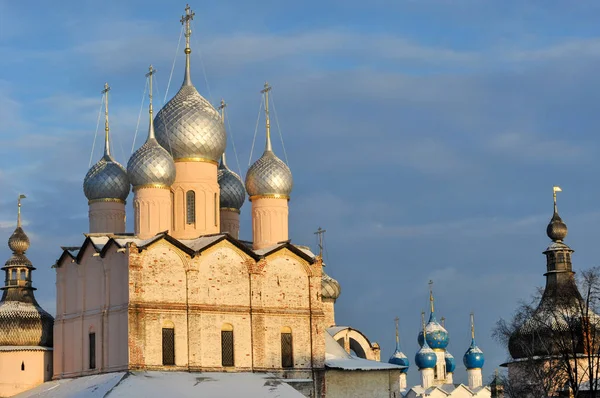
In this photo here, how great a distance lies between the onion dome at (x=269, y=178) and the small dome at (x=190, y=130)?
1.51 meters

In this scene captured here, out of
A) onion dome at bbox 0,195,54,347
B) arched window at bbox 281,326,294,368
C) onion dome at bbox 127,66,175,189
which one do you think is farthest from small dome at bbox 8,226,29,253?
arched window at bbox 281,326,294,368

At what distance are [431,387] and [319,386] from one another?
27.4m

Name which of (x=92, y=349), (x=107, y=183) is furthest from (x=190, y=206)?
(x=92, y=349)

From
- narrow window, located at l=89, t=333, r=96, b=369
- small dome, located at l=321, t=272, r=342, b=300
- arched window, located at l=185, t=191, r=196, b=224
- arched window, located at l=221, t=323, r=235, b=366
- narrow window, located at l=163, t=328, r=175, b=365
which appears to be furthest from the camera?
small dome, located at l=321, t=272, r=342, b=300

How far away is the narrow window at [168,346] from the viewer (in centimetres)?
4203

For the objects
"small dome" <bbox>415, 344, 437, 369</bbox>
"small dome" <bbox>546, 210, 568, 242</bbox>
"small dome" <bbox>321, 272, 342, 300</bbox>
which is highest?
"small dome" <bbox>546, 210, 568, 242</bbox>

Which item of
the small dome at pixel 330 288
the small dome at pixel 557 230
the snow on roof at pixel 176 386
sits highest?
the small dome at pixel 557 230

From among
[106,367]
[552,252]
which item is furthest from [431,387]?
[106,367]

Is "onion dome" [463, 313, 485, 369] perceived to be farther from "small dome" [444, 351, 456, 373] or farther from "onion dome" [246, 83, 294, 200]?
"onion dome" [246, 83, 294, 200]

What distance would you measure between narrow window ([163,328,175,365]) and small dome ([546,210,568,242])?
19682 mm

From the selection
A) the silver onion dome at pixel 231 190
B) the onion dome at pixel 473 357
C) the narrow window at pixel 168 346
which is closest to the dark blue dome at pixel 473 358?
the onion dome at pixel 473 357

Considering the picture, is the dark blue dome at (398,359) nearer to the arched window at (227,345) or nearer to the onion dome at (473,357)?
the onion dome at (473,357)

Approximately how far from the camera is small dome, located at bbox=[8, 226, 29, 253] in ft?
162

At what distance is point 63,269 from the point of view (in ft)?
150
